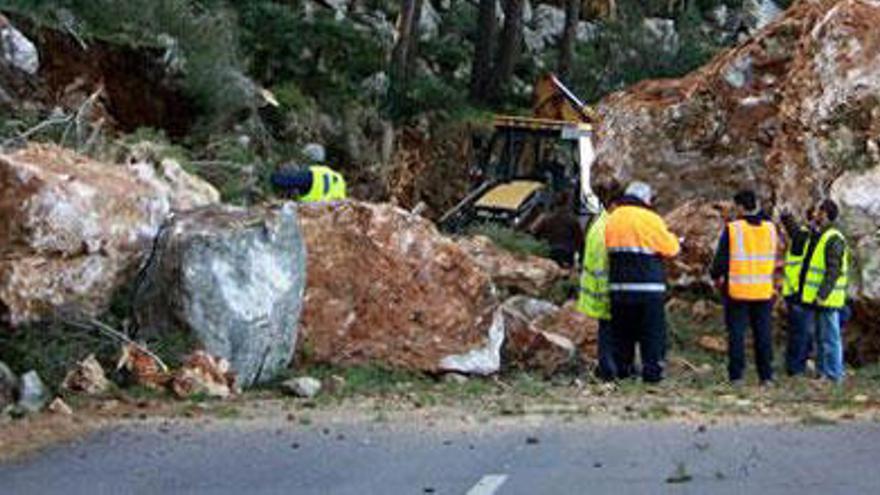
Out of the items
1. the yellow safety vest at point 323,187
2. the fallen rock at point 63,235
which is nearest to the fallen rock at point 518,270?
the yellow safety vest at point 323,187

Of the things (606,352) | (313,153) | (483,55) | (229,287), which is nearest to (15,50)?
(313,153)

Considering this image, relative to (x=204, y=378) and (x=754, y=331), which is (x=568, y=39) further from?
(x=204, y=378)

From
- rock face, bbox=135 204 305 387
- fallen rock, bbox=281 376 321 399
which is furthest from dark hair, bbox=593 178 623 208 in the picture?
fallen rock, bbox=281 376 321 399

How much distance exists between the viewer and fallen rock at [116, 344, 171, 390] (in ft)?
39.7

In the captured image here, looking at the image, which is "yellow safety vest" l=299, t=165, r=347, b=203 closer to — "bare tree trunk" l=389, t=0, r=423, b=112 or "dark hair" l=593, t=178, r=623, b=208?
"dark hair" l=593, t=178, r=623, b=208

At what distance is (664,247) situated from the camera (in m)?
13.1

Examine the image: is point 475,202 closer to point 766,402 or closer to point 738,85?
point 738,85

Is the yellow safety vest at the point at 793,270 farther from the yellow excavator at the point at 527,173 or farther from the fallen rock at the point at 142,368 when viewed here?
the yellow excavator at the point at 527,173

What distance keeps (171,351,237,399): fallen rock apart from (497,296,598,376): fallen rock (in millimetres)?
3507

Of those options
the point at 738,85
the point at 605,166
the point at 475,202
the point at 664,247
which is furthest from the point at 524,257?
the point at 664,247

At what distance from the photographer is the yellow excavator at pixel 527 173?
24297 mm

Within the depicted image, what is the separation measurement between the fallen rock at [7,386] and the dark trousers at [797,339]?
23.4ft

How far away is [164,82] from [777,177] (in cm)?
901

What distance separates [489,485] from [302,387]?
4.78 metres
